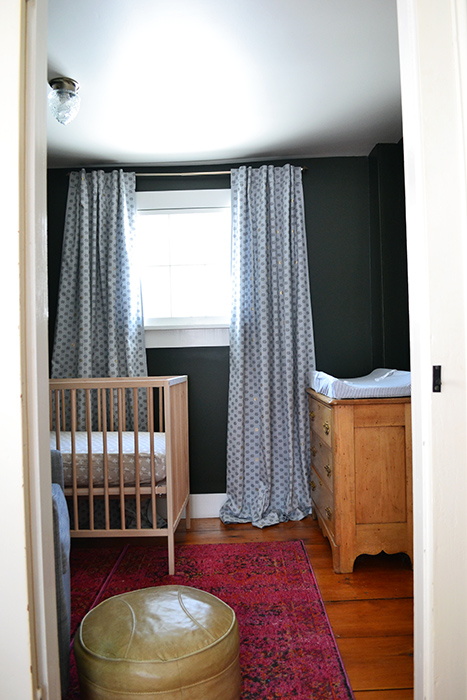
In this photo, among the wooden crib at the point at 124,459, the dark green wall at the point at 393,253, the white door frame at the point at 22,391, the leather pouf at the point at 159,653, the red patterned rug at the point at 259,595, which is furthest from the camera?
the dark green wall at the point at 393,253

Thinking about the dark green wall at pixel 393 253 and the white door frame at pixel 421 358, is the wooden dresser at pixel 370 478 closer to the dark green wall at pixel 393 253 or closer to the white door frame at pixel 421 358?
the dark green wall at pixel 393 253

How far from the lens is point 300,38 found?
196 cm

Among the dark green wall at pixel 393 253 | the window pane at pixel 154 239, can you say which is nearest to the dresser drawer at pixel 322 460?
the dark green wall at pixel 393 253

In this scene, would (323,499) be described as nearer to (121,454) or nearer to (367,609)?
(367,609)

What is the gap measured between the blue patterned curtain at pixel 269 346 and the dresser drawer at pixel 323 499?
0.17 meters

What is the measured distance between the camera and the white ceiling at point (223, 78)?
1.81 m

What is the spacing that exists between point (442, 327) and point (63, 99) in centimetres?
198

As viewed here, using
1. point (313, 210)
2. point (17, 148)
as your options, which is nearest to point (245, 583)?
point (17, 148)

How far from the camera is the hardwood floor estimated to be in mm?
1477

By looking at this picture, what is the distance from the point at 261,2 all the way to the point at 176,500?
7.10 feet

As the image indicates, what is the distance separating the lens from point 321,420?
2.60 meters

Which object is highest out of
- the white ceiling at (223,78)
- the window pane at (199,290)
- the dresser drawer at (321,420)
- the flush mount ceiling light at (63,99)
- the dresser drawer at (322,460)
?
the white ceiling at (223,78)

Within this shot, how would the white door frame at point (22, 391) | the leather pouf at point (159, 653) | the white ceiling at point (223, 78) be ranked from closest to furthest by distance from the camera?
1. the white door frame at point (22, 391)
2. the leather pouf at point (159, 653)
3. the white ceiling at point (223, 78)

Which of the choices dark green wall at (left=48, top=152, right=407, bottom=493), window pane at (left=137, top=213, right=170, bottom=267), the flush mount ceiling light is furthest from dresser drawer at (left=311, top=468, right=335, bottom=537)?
the flush mount ceiling light
